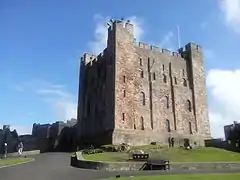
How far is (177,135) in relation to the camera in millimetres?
49375

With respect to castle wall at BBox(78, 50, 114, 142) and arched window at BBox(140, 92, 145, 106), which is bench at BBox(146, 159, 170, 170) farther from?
arched window at BBox(140, 92, 145, 106)

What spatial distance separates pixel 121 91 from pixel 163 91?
9.41 meters

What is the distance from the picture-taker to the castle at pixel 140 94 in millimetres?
44750

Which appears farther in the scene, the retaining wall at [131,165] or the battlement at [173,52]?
the battlement at [173,52]

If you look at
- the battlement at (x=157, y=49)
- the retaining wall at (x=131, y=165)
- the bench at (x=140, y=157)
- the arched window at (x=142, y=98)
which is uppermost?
the battlement at (x=157, y=49)

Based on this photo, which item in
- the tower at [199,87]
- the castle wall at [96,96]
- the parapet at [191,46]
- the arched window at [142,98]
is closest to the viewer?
the castle wall at [96,96]

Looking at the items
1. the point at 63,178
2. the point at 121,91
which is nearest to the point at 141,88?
the point at 121,91

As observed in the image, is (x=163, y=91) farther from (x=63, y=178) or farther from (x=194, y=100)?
(x=63, y=178)

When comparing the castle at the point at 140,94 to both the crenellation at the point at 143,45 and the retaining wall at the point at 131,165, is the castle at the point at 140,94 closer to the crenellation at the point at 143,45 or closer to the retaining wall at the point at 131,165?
the crenellation at the point at 143,45

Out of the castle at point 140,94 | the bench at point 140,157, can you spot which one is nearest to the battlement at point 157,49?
the castle at point 140,94

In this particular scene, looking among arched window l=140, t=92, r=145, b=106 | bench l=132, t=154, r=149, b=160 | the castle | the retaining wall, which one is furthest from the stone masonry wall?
the retaining wall

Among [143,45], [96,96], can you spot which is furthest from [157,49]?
[96,96]

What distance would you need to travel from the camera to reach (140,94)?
4847cm

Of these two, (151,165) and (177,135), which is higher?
(177,135)
